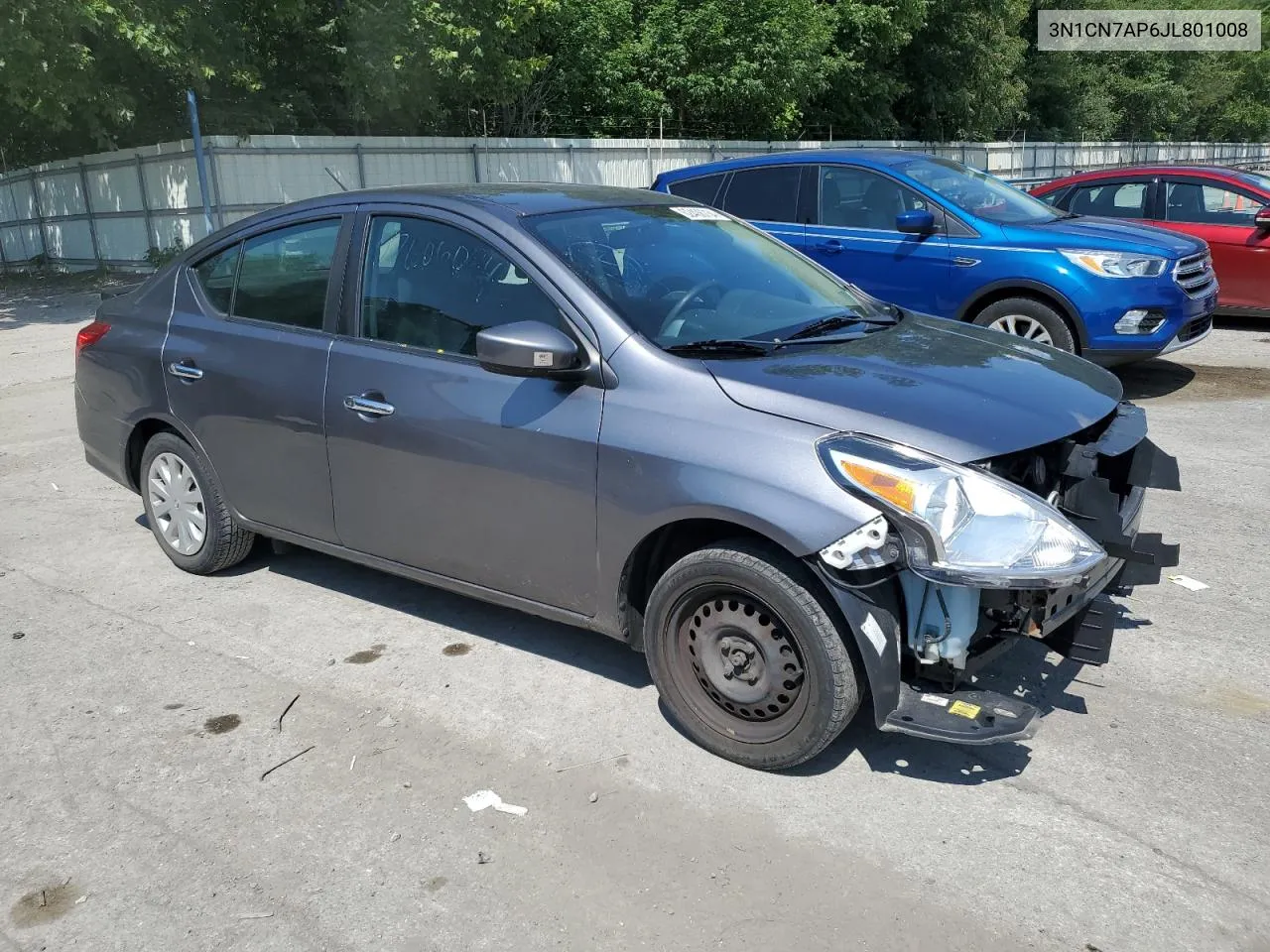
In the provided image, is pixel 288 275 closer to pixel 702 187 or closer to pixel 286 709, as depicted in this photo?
pixel 286 709

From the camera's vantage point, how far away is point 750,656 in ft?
11.1

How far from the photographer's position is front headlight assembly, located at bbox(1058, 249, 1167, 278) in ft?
25.9

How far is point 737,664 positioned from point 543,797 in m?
0.73

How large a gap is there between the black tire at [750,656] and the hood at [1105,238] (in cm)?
575

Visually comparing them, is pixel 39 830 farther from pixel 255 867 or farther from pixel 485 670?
pixel 485 670

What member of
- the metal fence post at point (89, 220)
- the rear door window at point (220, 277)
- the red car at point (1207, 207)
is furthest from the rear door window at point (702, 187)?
the metal fence post at point (89, 220)

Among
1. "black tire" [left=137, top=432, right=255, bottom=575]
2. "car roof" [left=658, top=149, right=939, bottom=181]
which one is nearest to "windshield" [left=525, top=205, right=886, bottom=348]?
"black tire" [left=137, top=432, right=255, bottom=575]

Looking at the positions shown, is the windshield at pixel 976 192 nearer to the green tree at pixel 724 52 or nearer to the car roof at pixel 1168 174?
the car roof at pixel 1168 174

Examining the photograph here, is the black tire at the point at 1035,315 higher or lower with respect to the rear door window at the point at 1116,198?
lower

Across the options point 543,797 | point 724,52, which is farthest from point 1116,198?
point 724,52

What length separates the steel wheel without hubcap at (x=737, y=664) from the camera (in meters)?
3.31

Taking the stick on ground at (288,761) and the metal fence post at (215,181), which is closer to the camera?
the stick on ground at (288,761)

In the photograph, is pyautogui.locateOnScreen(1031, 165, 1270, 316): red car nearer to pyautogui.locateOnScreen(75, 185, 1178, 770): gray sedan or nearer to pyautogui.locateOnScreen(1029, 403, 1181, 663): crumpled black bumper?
pyautogui.locateOnScreen(75, 185, 1178, 770): gray sedan

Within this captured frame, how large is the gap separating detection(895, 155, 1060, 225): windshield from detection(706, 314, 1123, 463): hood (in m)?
4.77
